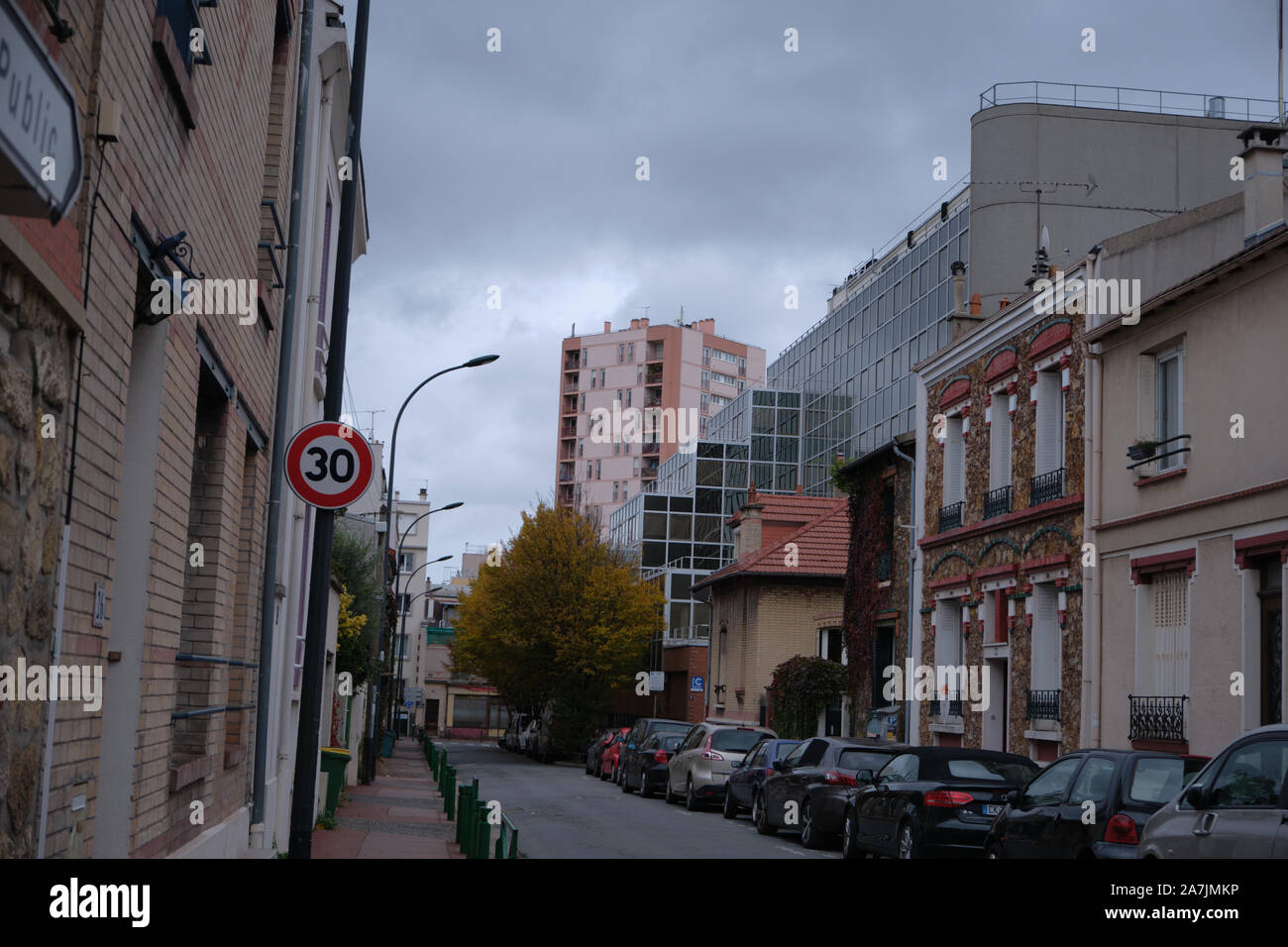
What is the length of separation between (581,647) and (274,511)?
131 ft

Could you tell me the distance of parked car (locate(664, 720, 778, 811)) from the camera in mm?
26141

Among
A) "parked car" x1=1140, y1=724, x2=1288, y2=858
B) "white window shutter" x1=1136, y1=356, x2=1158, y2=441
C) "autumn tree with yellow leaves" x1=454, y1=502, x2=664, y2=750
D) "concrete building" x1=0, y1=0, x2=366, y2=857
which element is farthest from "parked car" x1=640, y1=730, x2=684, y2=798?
"parked car" x1=1140, y1=724, x2=1288, y2=858

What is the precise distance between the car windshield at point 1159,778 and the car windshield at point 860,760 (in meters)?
7.99

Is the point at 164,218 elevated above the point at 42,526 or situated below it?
above

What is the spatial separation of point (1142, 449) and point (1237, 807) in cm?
1260

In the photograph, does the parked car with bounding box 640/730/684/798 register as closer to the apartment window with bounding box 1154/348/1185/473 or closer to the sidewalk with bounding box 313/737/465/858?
the sidewalk with bounding box 313/737/465/858

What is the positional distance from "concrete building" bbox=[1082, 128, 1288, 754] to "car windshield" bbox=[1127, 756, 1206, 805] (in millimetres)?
6713

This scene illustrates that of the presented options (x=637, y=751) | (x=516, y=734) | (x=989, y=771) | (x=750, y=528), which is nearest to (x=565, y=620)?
(x=750, y=528)

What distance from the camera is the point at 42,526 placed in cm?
524

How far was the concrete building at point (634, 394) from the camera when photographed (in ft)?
345

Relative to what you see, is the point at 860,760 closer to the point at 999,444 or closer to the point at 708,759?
the point at 708,759

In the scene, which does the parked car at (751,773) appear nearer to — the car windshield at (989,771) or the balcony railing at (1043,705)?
the balcony railing at (1043,705)
